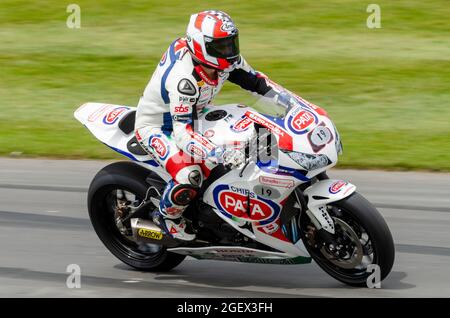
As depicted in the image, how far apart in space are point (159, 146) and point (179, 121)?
13.6 inches

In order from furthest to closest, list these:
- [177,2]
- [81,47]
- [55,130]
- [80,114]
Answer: [177,2], [81,47], [55,130], [80,114]

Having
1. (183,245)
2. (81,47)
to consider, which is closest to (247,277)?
(183,245)

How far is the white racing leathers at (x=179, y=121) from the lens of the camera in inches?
268

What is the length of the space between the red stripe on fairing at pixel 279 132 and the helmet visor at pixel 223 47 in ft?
1.48

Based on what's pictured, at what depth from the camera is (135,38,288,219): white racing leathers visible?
6797 mm

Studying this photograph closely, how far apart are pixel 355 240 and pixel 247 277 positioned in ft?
3.34

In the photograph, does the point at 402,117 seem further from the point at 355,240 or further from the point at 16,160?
the point at 355,240

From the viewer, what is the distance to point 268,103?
6.97 m

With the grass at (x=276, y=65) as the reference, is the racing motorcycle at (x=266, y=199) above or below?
above

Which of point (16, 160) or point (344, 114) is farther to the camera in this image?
point (344, 114)
